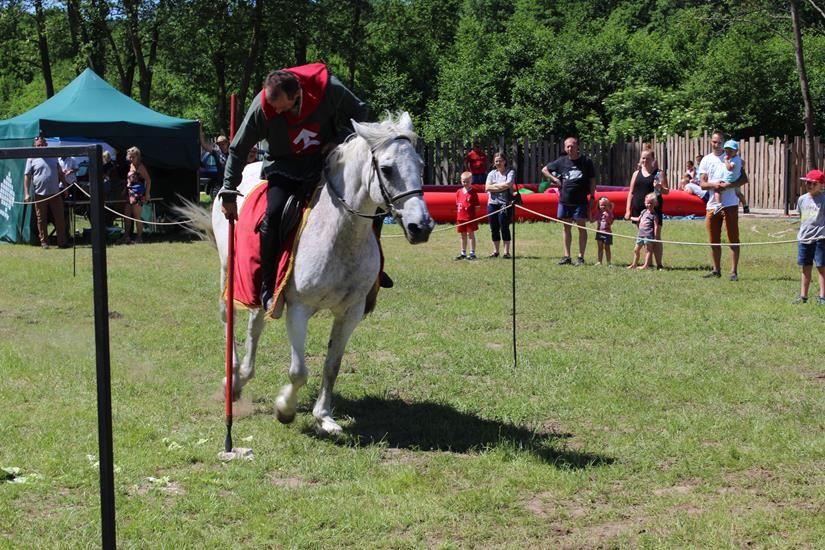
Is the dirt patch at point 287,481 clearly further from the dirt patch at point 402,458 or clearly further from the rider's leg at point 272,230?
the rider's leg at point 272,230

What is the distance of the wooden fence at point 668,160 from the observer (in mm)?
27500

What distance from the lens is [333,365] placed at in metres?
7.12

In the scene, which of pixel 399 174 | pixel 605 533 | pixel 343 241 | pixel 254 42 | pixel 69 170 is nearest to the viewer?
pixel 605 533

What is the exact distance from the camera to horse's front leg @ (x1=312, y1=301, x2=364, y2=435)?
22.6 feet

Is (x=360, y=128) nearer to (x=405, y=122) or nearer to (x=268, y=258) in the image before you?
(x=405, y=122)

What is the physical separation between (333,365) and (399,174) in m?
1.64

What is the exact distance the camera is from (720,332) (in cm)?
1064

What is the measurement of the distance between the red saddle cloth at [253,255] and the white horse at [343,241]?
77 millimetres

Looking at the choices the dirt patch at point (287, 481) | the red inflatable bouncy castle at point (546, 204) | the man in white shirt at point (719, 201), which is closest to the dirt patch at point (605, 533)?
the dirt patch at point (287, 481)

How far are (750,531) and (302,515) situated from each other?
231 cm

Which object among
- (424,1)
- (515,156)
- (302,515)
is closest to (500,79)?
(515,156)

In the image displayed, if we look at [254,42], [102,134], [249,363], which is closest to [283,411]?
[249,363]

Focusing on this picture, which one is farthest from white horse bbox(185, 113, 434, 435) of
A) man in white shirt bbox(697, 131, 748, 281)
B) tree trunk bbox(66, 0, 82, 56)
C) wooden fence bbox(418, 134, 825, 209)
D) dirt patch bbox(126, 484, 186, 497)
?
tree trunk bbox(66, 0, 82, 56)

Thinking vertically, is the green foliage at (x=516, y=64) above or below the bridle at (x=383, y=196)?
above
